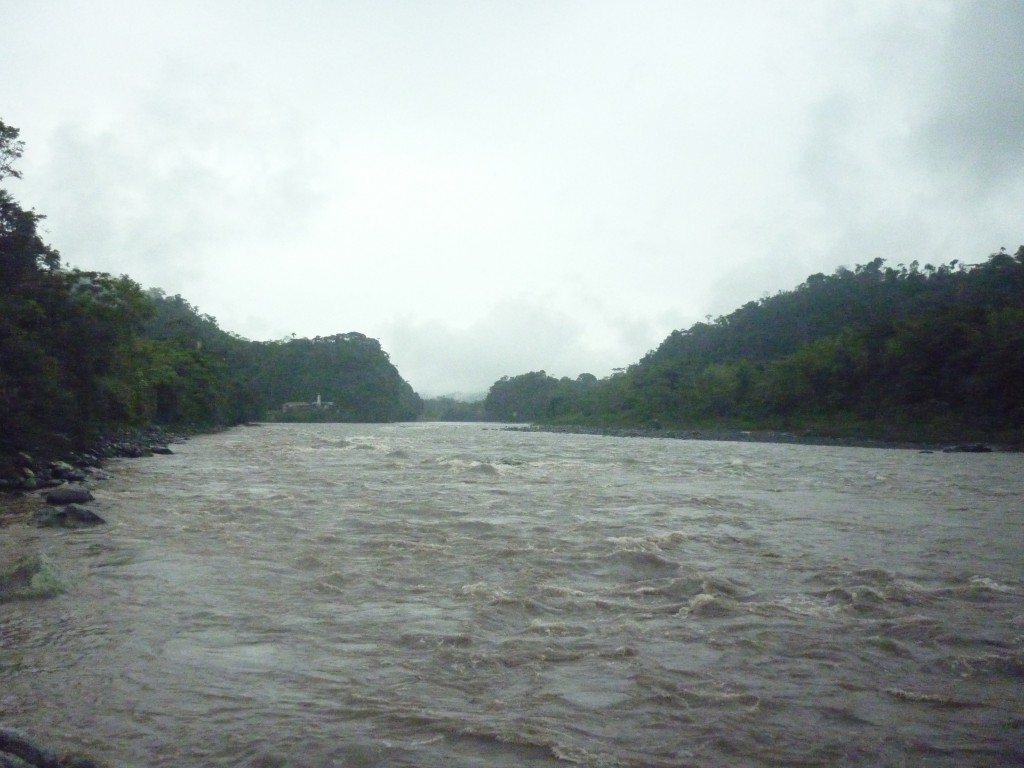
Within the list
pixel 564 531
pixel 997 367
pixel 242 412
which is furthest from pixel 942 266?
pixel 564 531

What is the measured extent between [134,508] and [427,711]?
9.77m

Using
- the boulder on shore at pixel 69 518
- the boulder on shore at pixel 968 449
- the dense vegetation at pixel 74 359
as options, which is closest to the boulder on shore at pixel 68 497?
the boulder on shore at pixel 69 518

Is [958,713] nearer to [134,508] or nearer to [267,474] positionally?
[134,508]

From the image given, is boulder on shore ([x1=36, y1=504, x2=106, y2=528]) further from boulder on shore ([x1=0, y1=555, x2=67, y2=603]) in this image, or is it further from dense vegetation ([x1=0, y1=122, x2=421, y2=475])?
dense vegetation ([x1=0, y1=122, x2=421, y2=475])

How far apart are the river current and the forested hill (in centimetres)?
3255

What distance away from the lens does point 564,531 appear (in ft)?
33.7

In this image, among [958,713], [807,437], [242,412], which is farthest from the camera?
[242,412]

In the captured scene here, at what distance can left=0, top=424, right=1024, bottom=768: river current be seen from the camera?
3822mm

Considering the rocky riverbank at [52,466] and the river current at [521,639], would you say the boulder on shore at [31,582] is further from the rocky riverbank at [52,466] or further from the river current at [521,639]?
the rocky riverbank at [52,466]

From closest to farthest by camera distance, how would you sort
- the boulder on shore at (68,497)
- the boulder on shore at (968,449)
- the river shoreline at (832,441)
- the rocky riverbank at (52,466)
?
the boulder on shore at (68,497)
the rocky riverbank at (52,466)
the boulder on shore at (968,449)
the river shoreline at (832,441)

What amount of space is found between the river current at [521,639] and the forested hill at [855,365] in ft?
107

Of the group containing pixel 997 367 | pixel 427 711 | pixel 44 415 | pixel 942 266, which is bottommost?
pixel 427 711

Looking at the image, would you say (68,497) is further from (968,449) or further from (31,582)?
(968,449)

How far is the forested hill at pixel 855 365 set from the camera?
39812 mm
